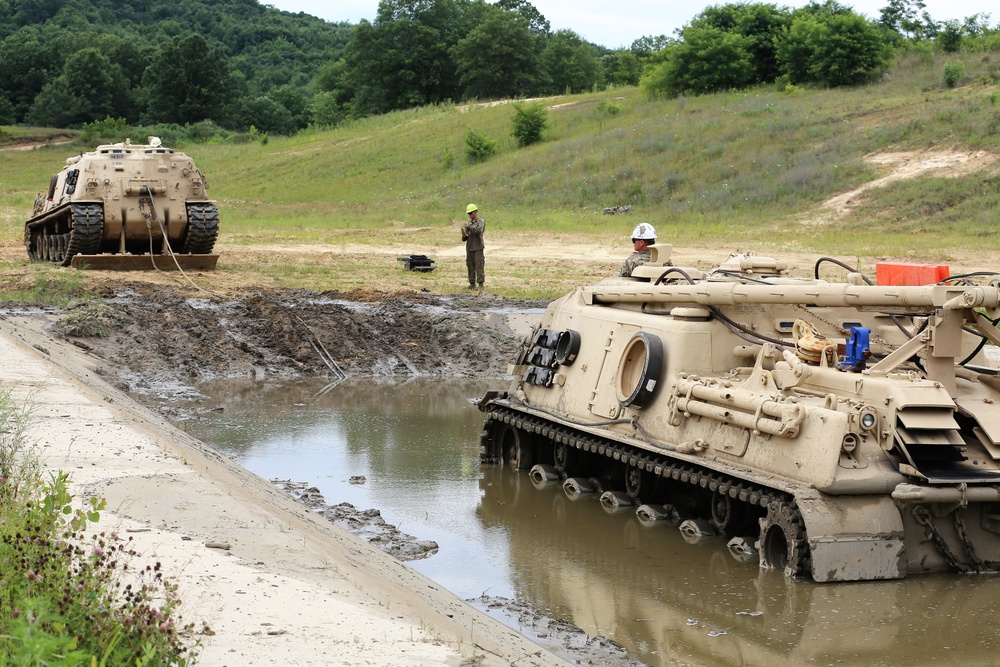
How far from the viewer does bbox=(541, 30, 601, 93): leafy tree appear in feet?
241

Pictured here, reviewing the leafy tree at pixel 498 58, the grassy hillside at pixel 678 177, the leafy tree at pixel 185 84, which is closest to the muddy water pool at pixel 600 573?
the grassy hillside at pixel 678 177

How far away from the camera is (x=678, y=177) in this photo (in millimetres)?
36125

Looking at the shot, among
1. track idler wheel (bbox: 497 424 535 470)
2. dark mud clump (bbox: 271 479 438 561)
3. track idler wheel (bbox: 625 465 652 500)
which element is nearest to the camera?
dark mud clump (bbox: 271 479 438 561)

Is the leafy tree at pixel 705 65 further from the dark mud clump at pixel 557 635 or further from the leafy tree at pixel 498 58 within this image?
the dark mud clump at pixel 557 635

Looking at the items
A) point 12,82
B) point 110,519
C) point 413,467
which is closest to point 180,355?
point 413,467

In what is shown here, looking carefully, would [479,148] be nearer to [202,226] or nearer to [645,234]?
[202,226]

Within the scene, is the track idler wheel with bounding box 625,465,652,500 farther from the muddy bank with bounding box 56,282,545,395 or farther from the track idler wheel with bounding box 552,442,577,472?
the muddy bank with bounding box 56,282,545,395

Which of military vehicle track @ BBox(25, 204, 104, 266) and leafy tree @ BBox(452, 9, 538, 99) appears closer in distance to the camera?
military vehicle track @ BBox(25, 204, 104, 266)

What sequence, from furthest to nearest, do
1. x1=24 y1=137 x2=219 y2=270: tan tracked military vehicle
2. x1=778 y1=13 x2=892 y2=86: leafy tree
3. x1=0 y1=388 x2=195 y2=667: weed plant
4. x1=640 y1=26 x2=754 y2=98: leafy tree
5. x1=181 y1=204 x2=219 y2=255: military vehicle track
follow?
1. x1=640 y1=26 x2=754 y2=98: leafy tree
2. x1=778 y1=13 x2=892 y2=86: leafy tree
3. x1=181 y1=204 x2=219 y2=255: military vehicle track
4. x1=24 y1=137 x2=219 y2=270: tan tracked military vehicle
5. x1=0 y1=388 x2=195 y2=667: weed plant

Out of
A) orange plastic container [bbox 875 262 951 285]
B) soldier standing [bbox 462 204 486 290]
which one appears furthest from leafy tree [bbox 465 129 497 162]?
orange plastic container [bbox 875 262 951 285]

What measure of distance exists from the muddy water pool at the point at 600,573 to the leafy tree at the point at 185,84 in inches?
2362

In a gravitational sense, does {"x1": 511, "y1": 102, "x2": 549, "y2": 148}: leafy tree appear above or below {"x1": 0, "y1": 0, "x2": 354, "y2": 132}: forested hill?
below

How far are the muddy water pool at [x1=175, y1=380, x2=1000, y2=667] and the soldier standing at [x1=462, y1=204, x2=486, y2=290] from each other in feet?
25.8

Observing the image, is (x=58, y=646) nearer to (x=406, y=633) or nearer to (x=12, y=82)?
(x=406, y=633)
